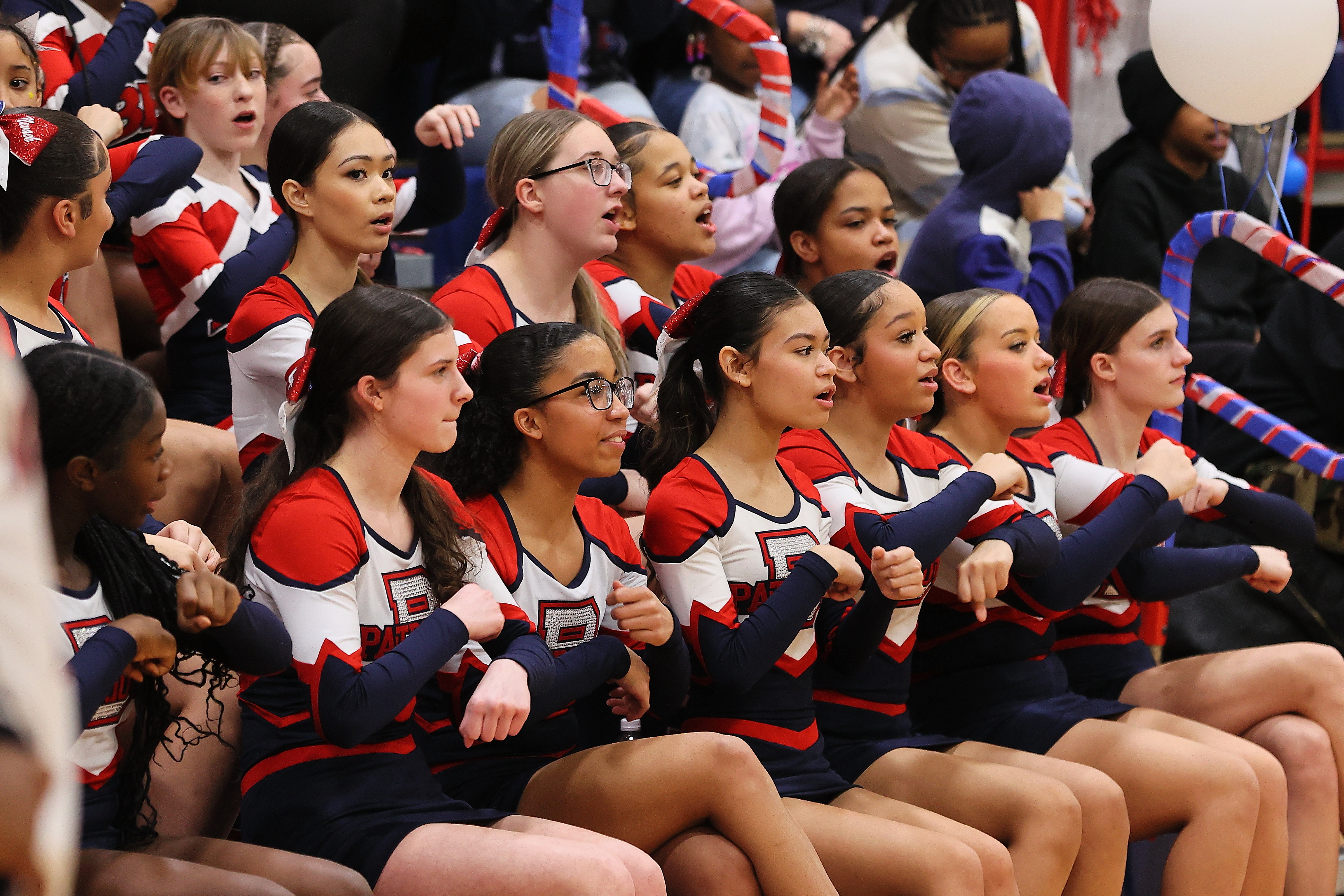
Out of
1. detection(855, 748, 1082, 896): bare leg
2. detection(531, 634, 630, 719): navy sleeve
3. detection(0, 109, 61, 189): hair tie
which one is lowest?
detection(855, 748, 1082, 896): bare leg

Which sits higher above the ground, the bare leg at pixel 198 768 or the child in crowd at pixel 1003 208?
the child in crowd at pixel 1003 208

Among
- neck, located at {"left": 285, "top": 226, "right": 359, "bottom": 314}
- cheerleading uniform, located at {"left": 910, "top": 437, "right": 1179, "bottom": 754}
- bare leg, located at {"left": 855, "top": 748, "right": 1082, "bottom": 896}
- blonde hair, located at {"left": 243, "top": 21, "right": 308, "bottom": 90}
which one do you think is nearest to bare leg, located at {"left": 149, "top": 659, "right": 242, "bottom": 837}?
neck, located at {"left": 285, "top": 226, "right": 359, "bottom": 314}

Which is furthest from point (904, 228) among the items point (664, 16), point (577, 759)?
point (577, 759)

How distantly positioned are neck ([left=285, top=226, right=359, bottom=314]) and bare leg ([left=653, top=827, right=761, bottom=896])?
1.10 m

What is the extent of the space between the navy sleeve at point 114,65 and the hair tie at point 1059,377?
1.88 m

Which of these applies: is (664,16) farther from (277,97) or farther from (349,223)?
(349,223)

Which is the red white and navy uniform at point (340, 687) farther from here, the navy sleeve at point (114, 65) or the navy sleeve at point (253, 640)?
the navy sleeve at point (114, 65)

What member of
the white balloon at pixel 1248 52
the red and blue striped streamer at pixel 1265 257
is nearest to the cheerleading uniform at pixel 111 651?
the red and blue striped streamer at pixel 1265 257

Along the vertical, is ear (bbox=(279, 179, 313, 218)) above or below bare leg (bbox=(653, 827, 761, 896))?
above

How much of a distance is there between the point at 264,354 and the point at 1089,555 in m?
1.36

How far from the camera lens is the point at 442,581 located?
6.02ft

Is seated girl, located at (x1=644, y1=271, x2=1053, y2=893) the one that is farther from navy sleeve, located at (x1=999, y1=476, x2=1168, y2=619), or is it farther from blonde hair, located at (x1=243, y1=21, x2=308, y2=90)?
blonde hair, located at (x1=243, y1=21, x2=308, y2=90)

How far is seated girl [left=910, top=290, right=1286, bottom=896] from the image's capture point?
2.26 m

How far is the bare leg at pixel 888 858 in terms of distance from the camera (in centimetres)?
189
